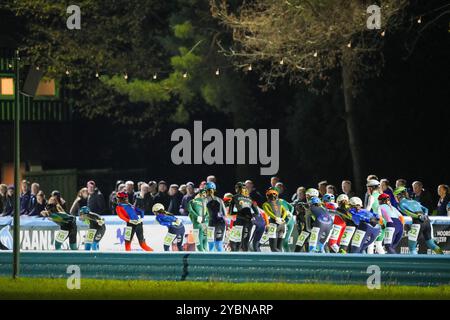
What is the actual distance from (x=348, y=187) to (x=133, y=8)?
17.0 meters

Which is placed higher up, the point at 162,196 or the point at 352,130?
the point at 352,130

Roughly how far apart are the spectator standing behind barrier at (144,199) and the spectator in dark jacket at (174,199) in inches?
20.8

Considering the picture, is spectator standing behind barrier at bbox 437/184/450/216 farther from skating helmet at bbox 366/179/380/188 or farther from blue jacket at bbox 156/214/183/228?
blue jacket at bbox 156/214/183/228

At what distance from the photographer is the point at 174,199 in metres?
31.2

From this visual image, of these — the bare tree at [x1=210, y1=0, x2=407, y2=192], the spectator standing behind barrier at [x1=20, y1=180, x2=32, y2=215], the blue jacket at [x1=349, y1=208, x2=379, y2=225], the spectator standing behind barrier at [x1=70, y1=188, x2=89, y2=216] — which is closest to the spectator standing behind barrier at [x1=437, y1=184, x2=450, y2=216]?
the blue jacket at [x1=349, y1=208, x2=379, y2=225]

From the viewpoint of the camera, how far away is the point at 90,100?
43.9 metres

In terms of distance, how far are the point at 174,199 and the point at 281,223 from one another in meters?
5.40

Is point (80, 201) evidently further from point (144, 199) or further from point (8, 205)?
point (8, 205)

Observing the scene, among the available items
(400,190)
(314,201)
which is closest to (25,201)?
(314,201)

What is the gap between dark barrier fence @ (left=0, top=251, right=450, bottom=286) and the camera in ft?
66.7

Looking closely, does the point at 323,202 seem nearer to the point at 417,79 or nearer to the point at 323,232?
the point at 323,232

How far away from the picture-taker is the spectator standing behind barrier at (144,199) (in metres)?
31.0

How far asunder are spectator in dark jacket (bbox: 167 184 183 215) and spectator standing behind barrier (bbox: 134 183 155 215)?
527 millimetres
